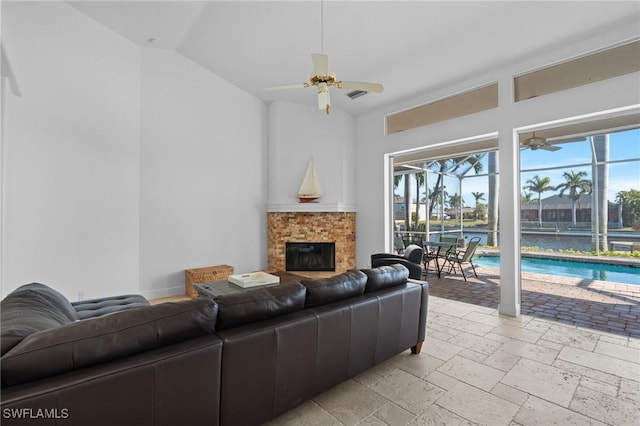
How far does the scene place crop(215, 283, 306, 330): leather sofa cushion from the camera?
168cm

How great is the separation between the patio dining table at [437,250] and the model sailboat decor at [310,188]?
2.21 m

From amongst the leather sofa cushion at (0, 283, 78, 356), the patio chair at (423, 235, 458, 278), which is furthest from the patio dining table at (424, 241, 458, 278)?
the leather sofa cushion at (0, 283, 78, 356)

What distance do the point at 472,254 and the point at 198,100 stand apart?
5246 millimetres

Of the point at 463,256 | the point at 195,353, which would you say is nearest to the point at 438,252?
the point at 463,256

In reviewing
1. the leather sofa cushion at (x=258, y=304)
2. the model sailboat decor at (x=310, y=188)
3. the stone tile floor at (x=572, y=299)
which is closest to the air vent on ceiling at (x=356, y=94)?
the model sailboat decor at (x=310, y=188)

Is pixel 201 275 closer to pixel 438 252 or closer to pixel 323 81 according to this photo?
pixel 323 81

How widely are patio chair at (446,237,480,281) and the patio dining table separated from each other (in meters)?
0.09

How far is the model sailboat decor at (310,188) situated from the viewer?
571 centimetres

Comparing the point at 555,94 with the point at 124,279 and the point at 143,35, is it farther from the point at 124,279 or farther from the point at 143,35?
the point at 124,279

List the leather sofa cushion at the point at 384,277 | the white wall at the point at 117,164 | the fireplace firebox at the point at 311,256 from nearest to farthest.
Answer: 1. the leather sofa cushion at the point at 384,277
2. the white wall at the point at 117,164
3. the fireplace firebox at the point at 311,256

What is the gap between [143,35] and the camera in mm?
4238

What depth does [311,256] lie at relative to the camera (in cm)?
596

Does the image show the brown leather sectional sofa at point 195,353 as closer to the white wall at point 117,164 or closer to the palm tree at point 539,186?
the white wall at point 117,164

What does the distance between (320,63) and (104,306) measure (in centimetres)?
296
